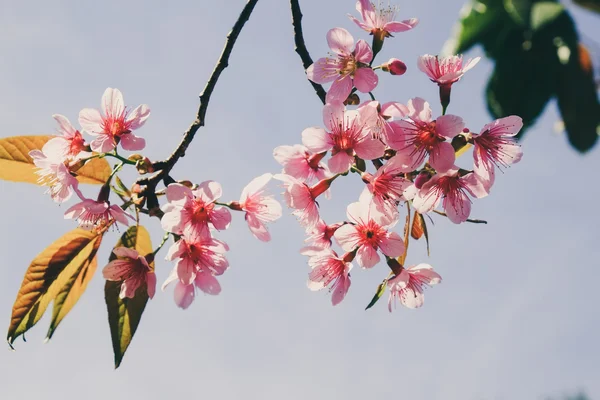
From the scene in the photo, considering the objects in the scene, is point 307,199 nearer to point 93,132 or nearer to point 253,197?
point 253,197

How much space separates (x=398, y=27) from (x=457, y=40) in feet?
4.30

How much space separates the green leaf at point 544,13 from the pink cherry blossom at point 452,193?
97 cm

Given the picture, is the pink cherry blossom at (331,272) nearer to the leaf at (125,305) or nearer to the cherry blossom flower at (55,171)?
the leaf at (125,305)

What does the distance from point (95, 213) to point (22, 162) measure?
39 cm

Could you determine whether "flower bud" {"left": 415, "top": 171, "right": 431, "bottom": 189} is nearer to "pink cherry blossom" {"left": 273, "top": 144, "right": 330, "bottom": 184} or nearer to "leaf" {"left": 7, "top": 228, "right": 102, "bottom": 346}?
"pink cherry blossom" {"left": 273, "top": 144, "right": 330, "bottom": 184}

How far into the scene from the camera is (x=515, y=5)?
1.82ft

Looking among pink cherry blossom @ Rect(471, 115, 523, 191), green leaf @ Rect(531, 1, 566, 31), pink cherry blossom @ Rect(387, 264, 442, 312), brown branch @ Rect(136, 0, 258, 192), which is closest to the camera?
green leaf @ Rect(531, 1, 566, 31)

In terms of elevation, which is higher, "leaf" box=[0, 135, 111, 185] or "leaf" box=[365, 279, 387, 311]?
"leaf" box=[0, 135, 111, 185]

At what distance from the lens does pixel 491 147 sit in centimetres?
164

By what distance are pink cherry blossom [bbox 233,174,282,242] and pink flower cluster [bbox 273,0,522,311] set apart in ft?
0.24

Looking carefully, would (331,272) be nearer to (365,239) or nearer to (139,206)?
(365,239)

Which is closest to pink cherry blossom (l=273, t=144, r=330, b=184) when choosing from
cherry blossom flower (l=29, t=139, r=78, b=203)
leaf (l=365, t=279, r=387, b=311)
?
leaf (l=365, t=279, r=387, b=311)

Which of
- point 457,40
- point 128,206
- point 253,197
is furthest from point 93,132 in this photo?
point 457,40

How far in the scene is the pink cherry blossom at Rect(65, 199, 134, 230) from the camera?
Answer: 1700 millimetres
